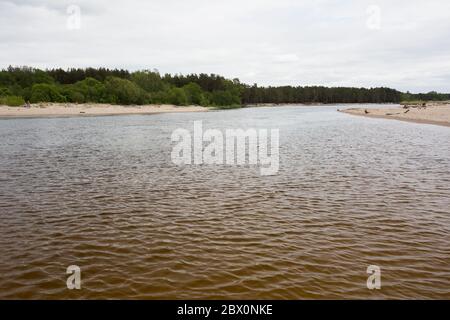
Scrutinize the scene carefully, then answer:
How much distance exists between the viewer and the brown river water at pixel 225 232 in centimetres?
745

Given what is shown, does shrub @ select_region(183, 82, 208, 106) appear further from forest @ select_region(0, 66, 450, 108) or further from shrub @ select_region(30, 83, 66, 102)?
shrub @ select_region(30, 83, 66, 102)

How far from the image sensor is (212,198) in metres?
14.0

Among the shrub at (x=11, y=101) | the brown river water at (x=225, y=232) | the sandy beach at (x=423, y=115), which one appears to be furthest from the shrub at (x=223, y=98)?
the brown river water at (x=225, y=232)

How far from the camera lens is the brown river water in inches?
293

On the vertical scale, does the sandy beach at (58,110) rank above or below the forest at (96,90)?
below

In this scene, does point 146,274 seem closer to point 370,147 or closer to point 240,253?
point 240,253

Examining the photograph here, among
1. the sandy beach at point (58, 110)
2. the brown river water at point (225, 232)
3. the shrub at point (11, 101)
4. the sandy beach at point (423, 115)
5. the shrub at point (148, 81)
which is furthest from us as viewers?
the shrub at point (148, 81)

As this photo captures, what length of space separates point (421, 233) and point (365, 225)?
1595 millimetres

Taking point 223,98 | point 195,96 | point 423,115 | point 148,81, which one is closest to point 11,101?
point 148,81

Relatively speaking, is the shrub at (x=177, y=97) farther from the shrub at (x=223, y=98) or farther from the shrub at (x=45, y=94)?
the shrub at (x=45, y=94)

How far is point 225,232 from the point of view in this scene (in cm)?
1036

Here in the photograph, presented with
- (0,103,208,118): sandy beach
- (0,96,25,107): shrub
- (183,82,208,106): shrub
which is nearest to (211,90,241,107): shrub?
(183,82,208,106): shrub

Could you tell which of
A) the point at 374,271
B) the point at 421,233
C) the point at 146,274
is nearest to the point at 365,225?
the point at 421,233

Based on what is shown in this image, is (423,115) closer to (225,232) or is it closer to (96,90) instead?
(225,232)
